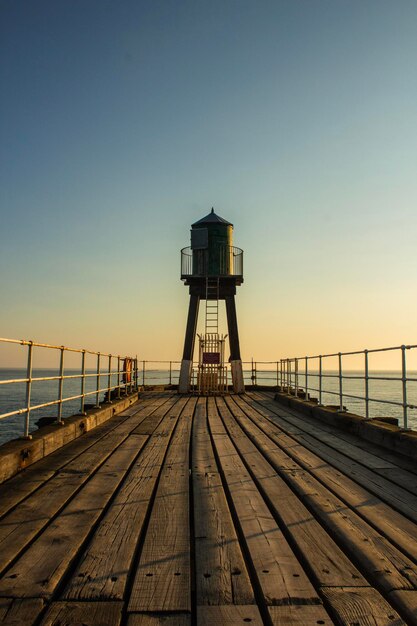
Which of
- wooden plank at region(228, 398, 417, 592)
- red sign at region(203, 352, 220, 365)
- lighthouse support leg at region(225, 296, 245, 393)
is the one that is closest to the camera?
wooden plank at region(228, 398, 417, 592)

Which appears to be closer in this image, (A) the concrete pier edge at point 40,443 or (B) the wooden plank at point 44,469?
(B) the wooden plank at point 44,469

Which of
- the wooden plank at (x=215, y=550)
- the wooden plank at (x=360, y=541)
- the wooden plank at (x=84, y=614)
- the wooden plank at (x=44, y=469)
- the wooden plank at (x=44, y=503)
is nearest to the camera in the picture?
the wooden plank at (x=84, y=614)

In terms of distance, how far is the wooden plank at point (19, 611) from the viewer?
2012 millimetres

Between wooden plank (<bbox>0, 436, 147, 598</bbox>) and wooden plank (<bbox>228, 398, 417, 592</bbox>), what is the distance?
5.25ft

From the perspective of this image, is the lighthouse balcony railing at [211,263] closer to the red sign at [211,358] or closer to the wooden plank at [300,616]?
the red sign at [211,358]

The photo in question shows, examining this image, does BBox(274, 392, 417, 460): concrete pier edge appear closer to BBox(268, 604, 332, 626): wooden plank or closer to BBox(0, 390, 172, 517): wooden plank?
BBox(0, 390, 172, 517): wooden plank

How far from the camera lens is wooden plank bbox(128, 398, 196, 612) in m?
2.20

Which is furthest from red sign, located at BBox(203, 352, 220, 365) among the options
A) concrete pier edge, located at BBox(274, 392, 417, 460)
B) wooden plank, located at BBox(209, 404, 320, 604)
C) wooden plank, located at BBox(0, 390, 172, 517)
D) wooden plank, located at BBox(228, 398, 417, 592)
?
wooden plank, located at BBox(228, 398, 417, 592)

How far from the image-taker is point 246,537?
3020mm

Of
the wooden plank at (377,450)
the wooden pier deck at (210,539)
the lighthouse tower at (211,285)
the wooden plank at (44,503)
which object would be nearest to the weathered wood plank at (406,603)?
the wooden pier deck at (210,539)

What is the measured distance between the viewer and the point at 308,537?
3.03m

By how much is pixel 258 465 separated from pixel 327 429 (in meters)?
3.32

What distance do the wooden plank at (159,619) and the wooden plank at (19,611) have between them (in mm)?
420

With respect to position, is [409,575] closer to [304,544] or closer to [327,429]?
[304,544]
